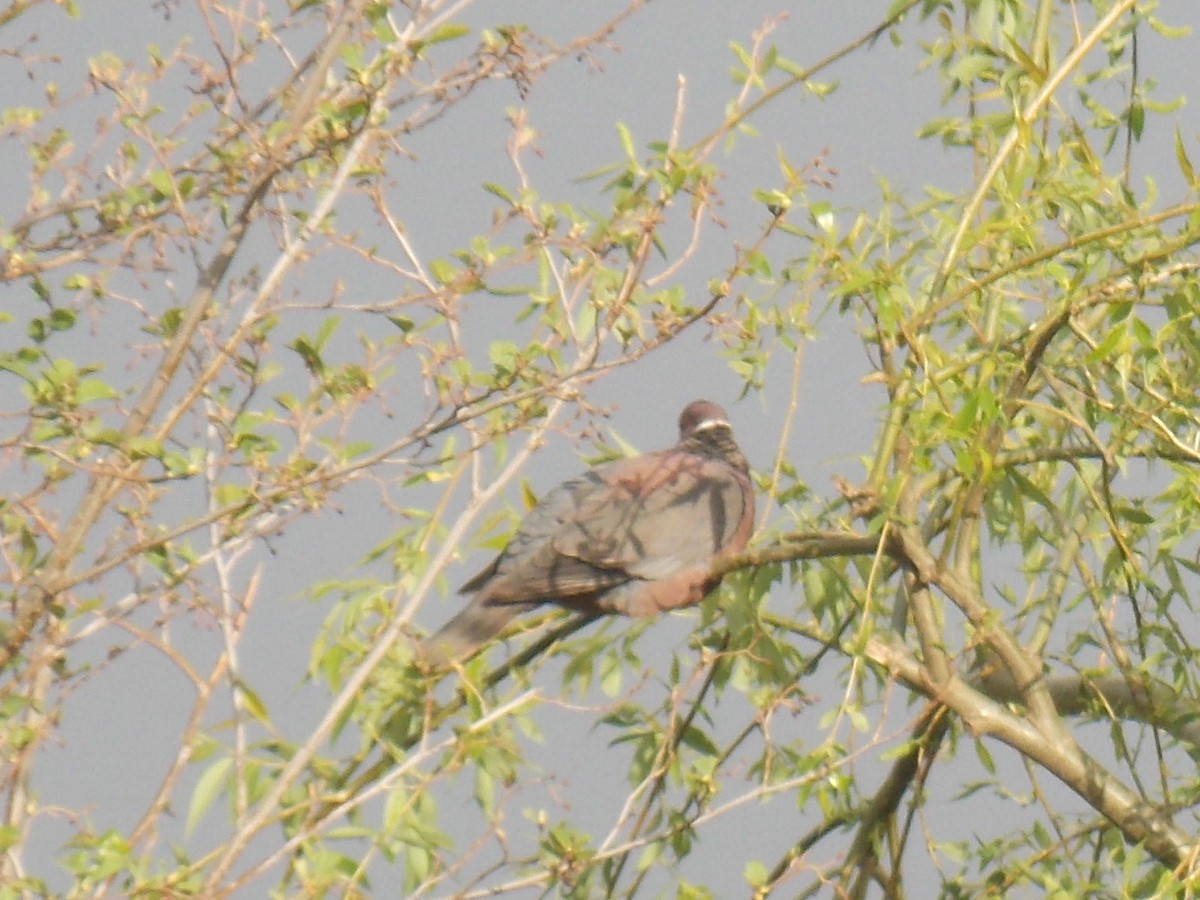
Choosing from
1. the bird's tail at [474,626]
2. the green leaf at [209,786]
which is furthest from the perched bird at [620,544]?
the green leaf at [209,786]

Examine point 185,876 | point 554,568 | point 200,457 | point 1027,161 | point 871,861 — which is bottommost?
point 185,876

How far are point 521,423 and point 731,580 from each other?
0.47 meters

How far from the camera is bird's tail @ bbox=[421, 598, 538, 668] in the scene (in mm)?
2926

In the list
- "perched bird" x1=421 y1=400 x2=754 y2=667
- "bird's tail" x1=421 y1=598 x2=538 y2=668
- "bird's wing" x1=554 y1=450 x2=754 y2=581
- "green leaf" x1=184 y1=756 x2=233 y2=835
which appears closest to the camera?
"green leaf" x1=184 y1=756 x2=233 y2=835

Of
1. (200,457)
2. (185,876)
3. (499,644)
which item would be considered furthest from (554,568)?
(185,876)

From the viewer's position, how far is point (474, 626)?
9.98ft

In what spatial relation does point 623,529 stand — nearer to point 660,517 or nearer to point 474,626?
point 660,517

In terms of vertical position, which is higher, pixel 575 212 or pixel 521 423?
pixel 575 212

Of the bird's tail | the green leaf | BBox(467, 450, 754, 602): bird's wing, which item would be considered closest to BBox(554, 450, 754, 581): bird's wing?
BBox(467, 450, 754, 602): bird's wing

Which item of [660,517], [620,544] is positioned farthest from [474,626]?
[660,517]

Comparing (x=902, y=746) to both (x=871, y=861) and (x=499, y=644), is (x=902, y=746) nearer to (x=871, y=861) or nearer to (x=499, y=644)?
(x=871, y=861)

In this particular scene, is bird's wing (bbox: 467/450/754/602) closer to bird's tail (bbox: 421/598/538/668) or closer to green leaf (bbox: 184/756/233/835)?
bird's tail (bbox: 421/598/538/668)

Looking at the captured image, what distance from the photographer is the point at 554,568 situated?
3123 millimetres

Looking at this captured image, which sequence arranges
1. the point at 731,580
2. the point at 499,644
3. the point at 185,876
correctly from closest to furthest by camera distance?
1. the point at 185,876
2. the point at 731,580
3. the point at 499,644
